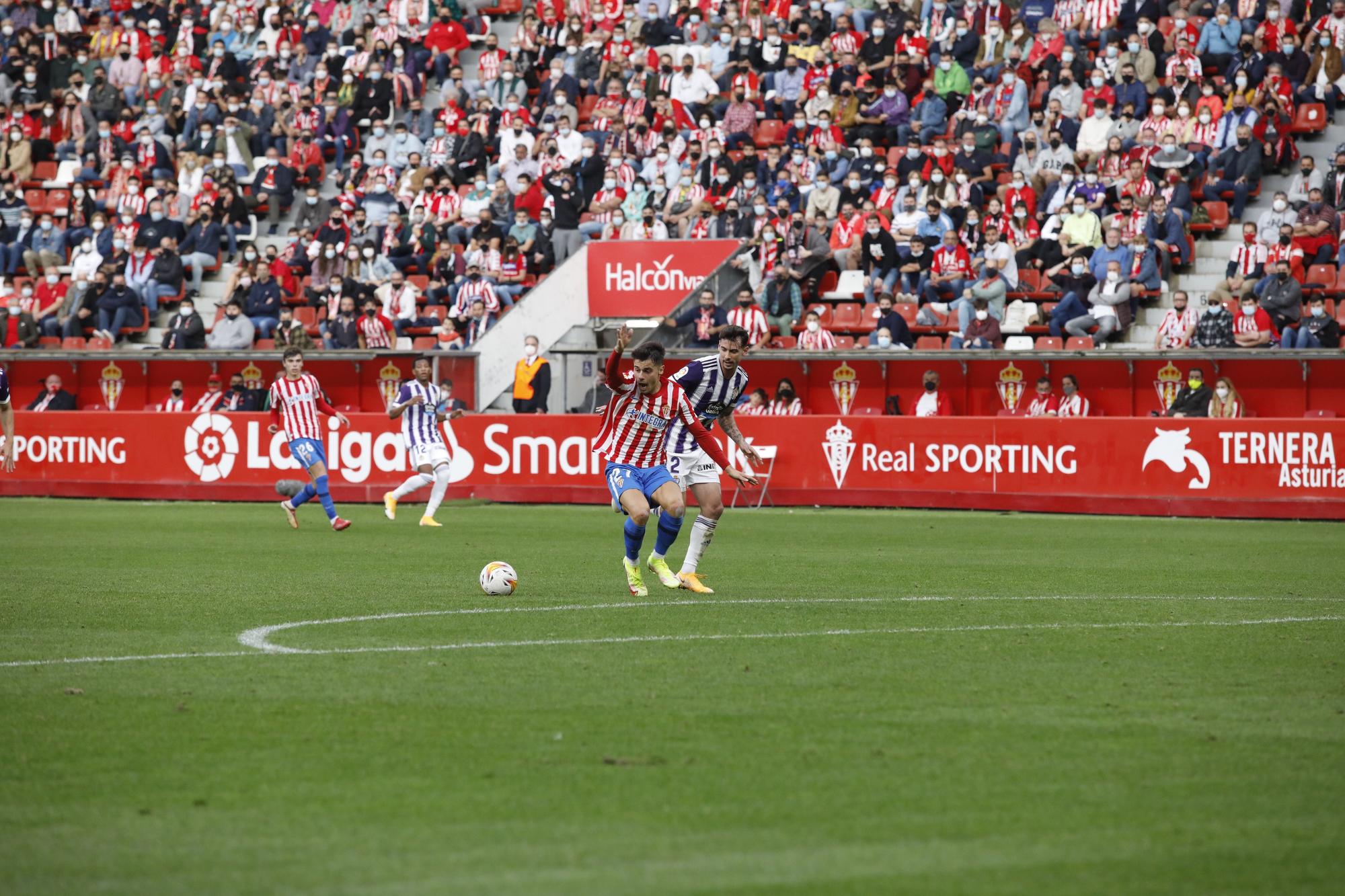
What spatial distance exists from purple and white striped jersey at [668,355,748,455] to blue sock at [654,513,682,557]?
0.90 m

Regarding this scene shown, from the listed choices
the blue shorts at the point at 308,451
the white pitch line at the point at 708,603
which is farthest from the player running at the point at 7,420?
the white pitch line at the point at 708,603

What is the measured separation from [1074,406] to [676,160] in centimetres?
925

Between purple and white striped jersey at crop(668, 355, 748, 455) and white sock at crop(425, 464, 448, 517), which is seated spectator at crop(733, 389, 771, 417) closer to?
white sock at crop(425, 464, 448, 517)

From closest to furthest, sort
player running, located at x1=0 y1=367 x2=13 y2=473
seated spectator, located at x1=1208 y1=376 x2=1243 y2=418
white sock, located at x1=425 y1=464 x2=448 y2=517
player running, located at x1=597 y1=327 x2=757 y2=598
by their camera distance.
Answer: player running, located at x1=597 y1=327 x2=757 y2=598 < player running, located at x1=0 y1=367 x2=13 y2=473 < white sock, located at x1=425 y1=464 x2=448 y2=517 < seated spectator, located at x1=1208 y1=376 x2=1243 y2=418

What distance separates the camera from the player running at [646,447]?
1259cm

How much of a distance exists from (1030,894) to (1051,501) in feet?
60.2

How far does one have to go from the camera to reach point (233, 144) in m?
34.2

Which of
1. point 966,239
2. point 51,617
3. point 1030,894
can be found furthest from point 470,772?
point 966,239

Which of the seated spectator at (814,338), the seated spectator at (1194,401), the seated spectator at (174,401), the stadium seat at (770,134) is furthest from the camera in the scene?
the stadium seat at (770,134)

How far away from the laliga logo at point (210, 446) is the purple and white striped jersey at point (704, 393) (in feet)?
44.6

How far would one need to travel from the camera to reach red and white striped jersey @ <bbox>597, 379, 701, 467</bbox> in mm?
12852

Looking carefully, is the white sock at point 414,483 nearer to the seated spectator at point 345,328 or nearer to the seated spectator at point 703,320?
the seated spectator at point 703,320

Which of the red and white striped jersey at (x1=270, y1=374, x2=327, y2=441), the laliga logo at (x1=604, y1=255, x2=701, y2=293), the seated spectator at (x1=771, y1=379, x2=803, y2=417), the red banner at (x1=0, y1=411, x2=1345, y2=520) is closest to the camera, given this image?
the red and white striped jersey at (x1=270, y1=374, x2=327, y2=441)

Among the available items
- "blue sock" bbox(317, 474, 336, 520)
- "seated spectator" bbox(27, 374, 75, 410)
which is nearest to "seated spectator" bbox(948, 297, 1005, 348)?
"blue sock" bbox(317, 474, 336, 520)
